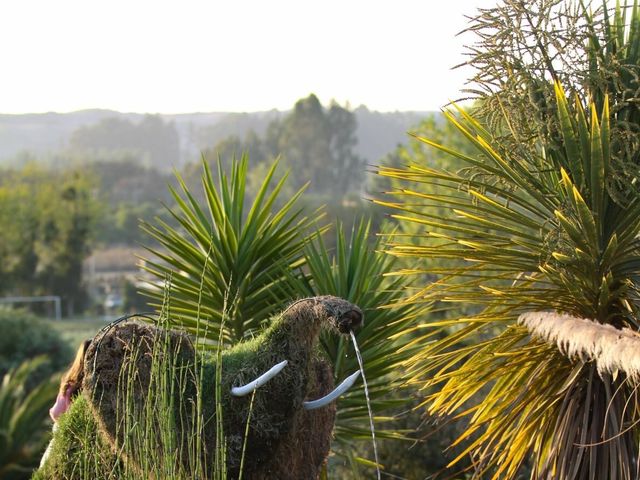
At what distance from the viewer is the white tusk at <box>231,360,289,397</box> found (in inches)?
171

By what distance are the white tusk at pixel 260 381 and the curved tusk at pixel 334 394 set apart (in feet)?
0.73

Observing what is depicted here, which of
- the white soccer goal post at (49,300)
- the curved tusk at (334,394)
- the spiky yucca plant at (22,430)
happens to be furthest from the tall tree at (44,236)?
the curved tusk at (334,394)

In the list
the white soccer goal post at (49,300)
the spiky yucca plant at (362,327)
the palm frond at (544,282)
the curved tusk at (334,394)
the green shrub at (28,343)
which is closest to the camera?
the curved tusk at (334,394)

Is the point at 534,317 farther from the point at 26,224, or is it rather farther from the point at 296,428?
the point at 26,224

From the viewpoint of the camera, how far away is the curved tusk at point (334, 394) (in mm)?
4277

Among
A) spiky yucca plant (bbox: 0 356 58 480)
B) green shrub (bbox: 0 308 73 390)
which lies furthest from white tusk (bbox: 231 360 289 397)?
green shrub (bbox: 0 308 73 390)

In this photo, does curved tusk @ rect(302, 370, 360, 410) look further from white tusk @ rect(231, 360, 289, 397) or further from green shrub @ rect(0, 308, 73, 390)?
green shrub @ rect(0, 308, 73, 390)

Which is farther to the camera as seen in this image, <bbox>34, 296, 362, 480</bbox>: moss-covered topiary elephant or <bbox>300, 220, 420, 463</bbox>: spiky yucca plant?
<bbox>300, 220, 420, 463</bbox>: spiky yucca plant

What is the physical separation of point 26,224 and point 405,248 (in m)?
68.8

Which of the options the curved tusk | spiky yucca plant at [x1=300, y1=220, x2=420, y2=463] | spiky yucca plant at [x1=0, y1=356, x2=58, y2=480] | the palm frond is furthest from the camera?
spiky yucca plant at [x1=0, y1=356, x2=58, y2=480]

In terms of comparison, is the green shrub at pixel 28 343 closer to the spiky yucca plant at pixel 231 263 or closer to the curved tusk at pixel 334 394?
the spiky yucca plant at pixel 231 263

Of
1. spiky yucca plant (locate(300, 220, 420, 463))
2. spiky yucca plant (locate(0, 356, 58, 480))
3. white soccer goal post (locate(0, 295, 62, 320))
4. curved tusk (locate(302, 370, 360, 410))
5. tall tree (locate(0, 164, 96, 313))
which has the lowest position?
white soccer goal post (locate(0, 295, 62, 320))

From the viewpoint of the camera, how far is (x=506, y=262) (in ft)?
19.2

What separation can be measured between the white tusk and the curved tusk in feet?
0.73
